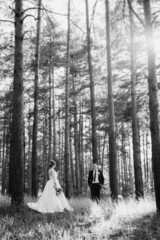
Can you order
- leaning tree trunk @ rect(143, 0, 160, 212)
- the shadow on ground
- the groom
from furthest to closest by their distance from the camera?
the groom < leaning tree trunk @ rect(143, 0, 160, 212) < the shadow on ground

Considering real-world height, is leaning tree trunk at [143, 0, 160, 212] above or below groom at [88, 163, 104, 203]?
above

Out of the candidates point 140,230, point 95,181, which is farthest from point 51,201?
point 140,230

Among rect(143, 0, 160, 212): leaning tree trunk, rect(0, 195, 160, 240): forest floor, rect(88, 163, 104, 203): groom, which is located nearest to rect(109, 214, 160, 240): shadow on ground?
rect(0, 195, 160, 240): forest floor

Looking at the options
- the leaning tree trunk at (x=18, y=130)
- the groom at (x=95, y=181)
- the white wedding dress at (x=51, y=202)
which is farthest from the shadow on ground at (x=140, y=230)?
the groom at (x=95, y=181)

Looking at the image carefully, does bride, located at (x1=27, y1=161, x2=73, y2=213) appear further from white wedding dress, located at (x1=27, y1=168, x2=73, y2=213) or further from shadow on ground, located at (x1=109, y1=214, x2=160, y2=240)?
shadow on ground, located at (x1=109, y1=214, x2=160, y2=240)

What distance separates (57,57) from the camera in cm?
1678

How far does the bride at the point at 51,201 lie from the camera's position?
24.5ft

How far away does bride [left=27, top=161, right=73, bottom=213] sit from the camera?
7.47 metres

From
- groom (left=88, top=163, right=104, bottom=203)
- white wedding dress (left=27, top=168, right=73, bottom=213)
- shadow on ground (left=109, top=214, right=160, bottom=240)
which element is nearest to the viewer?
shadow on ground (left=109, top=214, right=160, bottom=240)

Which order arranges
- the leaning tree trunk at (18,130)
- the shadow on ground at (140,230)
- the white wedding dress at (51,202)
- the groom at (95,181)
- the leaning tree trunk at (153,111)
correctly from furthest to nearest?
1. the groom at (95,181)
2. the white wedding dress at (51,202)
3. the leaning tree trunk at (18,130)
4. the leaning tree trunk at (153,111)
5. the shadow on ground at (140,230)

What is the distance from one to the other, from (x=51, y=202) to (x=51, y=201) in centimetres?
4

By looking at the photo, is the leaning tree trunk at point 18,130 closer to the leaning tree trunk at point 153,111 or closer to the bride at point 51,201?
the bride at point 51,201

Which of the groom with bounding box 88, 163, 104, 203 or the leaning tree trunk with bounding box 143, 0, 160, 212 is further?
the groom with bounding box 88, 163, 104, 203

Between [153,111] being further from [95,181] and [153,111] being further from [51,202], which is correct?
[95,181]
